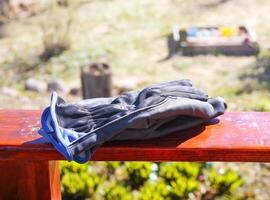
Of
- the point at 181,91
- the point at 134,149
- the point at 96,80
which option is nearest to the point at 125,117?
the point at 134,149

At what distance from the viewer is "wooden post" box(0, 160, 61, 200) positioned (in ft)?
5.63

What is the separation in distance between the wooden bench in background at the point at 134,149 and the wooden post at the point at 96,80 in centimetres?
291

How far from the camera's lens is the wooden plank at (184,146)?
1547 millimetres

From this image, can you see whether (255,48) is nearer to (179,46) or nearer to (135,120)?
(179,46)

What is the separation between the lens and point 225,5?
7.64 meters

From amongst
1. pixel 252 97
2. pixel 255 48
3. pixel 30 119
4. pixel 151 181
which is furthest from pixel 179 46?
pixel 30 119

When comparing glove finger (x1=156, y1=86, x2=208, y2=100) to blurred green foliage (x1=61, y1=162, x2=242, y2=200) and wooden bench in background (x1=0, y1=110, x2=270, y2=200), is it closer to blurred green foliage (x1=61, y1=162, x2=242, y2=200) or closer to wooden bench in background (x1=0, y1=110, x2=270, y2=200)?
wooden bench in background (x1=0, y1=110, x2=270, y2=200)

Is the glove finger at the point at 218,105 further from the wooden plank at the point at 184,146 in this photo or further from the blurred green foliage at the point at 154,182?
the blurred green foliage at the point at 154,182

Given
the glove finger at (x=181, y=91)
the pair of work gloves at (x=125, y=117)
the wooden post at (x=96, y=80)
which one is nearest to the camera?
the pair of work gloves at (x=125, y=117)

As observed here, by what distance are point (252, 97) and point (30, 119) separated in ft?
11.7

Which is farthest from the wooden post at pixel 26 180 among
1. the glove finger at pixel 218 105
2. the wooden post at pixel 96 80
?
the wooden post at pixel 96 80

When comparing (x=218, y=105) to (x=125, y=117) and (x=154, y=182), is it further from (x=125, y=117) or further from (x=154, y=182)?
(x=154, y=182)

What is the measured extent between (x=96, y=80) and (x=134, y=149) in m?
3.20

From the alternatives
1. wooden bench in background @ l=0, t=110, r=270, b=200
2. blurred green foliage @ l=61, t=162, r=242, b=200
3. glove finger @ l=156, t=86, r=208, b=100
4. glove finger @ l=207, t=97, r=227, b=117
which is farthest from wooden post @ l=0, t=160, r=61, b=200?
blurred green foliage @ l=61, t=162, r=242, b=200
